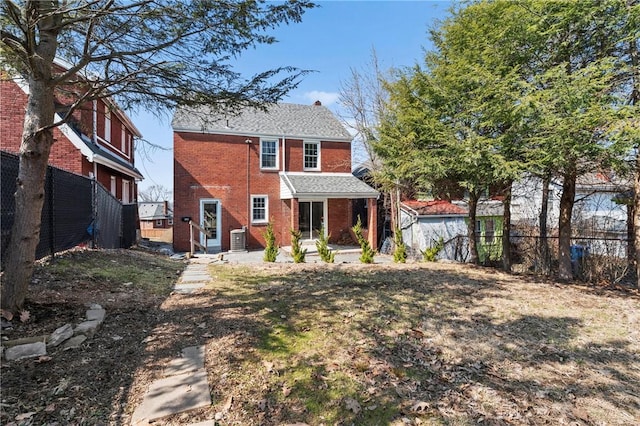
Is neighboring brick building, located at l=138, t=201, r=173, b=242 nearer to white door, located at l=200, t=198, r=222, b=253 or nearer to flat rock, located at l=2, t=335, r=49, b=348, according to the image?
white door, located at l=200, t=198, r=222, b=253

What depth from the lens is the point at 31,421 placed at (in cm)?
224

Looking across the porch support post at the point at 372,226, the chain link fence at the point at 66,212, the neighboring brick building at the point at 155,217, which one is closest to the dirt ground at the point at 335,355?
the chain link fence at the point at 66,212

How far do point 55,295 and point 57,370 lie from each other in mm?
2083

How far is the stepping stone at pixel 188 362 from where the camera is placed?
3.00 meters

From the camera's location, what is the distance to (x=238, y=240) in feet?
51.5

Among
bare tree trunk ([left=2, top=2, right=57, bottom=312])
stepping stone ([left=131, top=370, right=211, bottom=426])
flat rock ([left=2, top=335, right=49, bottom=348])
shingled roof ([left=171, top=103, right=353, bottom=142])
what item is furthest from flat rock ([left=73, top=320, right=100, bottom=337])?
shingled roof ([left=171, top=103, right=353, bottom=142])

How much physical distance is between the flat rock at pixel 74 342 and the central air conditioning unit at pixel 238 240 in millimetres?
12212

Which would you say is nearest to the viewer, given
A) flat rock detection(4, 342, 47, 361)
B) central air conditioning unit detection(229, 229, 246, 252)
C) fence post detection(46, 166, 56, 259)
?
flat rock detection(4, 342, 47, 361)

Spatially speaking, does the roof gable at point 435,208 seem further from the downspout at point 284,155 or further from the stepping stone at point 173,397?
the stepping stone at point 173,397

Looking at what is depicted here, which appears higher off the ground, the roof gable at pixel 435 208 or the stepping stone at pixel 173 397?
the roof gable at pixel 435 208

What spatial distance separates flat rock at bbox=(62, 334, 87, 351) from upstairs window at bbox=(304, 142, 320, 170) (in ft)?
49.1

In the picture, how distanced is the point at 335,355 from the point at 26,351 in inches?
115

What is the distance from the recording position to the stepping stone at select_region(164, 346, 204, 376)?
3000 mm

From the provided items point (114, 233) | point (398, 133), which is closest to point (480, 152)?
point (398, 133)
